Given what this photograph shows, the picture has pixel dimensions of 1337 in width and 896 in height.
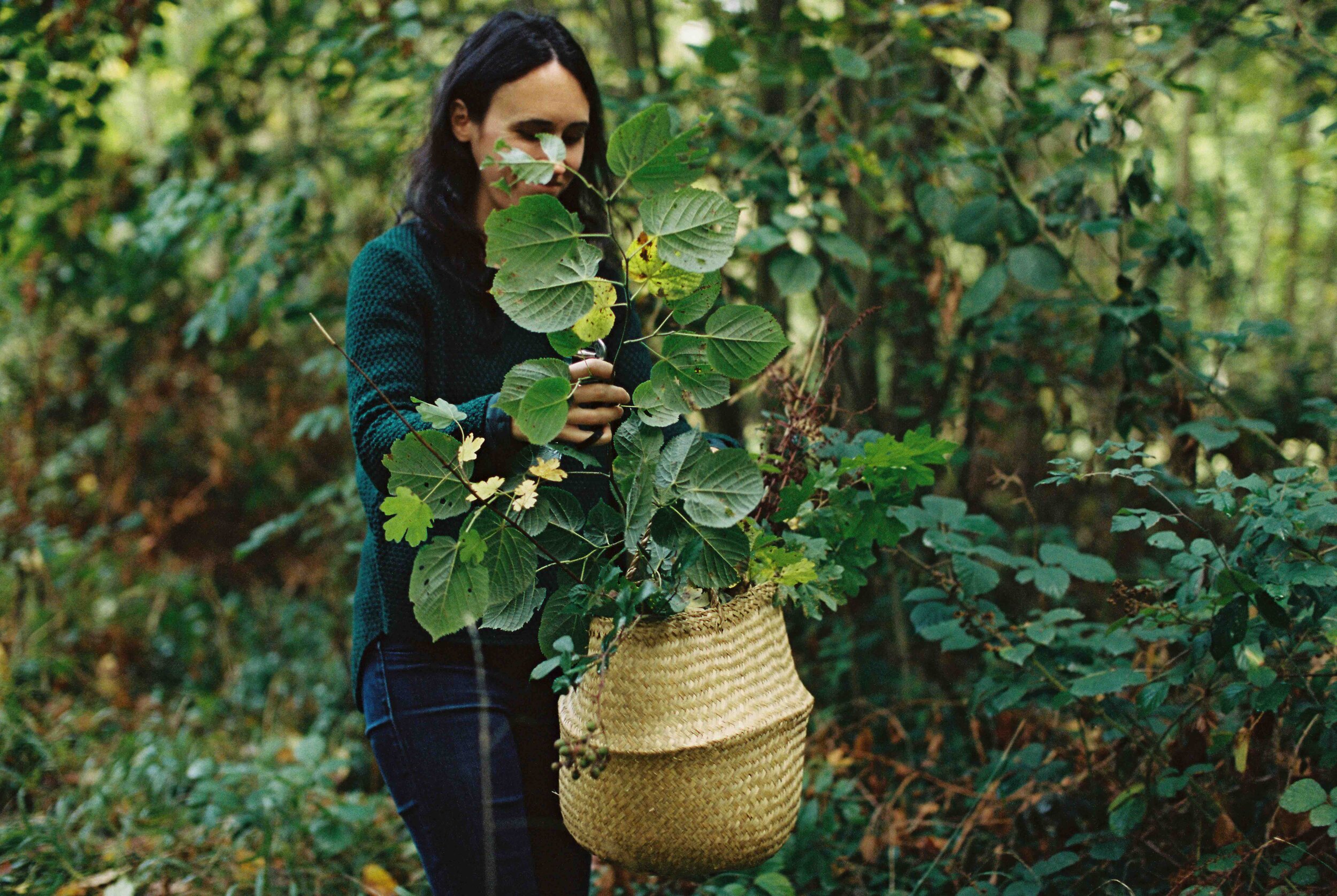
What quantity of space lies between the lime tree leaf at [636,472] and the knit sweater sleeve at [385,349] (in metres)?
0.18

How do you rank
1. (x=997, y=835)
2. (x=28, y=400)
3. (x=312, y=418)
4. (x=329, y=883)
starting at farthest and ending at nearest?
(x=28, y=400) → (x=312, y=418) → (x=329, y=883) → (x=997, y=835)

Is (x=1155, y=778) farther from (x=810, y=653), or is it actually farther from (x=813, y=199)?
(x=813, y=199)

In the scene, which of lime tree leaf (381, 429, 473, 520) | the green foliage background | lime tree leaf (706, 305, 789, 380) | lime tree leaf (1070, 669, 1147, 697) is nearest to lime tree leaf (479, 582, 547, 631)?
lime tree leaf (381, 429, 473, 520)

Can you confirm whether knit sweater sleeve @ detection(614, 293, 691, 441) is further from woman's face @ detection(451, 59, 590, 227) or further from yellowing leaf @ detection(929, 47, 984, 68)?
yellowing leaf @ detection(929, 47, 984, 68)

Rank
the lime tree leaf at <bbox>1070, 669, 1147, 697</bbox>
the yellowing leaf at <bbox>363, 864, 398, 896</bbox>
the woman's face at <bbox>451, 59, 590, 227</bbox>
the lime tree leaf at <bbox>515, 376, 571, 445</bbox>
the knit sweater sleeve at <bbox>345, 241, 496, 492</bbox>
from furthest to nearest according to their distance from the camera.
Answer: the yellowing leaf at <bbox>363, 864, 398, 896</bbox> < the lime tree leaf at <bbox>1070, 669, 1147, 697</bbox> < the woman's face at <bbox>451, 59, 590, 227</bbox> < the knit sweater sleeve at <bbox>345, 241, 496, 492</bbox> < the lime tree leaf at <bbox>515, 376, 571, 445</bbox>

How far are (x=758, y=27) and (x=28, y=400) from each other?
3.77m

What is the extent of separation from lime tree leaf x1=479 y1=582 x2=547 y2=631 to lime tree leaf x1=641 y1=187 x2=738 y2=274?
42cm

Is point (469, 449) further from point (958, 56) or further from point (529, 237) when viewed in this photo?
point (958, 56)

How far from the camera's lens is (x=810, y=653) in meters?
2.91

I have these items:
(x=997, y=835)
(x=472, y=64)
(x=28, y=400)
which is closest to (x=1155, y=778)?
(x=997, y=835)

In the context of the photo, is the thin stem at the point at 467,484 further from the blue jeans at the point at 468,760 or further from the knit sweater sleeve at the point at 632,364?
the knit sweater sleeve at the point at 632,364

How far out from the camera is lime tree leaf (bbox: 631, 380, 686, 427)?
3.84ft

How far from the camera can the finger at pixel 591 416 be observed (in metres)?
1.14

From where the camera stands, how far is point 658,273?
116cm
